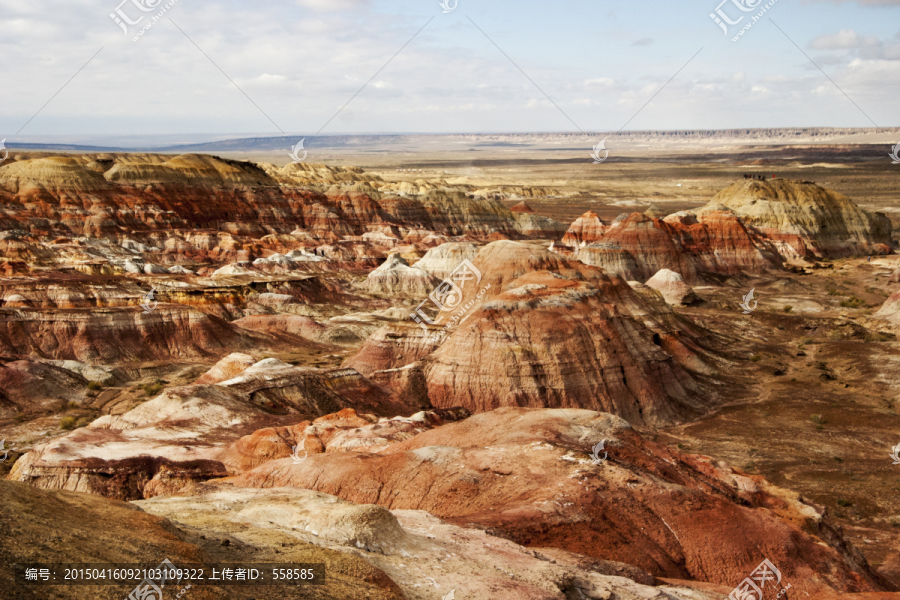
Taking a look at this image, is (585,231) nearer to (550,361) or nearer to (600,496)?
(550,361)

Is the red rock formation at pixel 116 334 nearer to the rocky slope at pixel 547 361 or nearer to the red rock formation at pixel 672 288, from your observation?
the rocky slope at pixel 547 361

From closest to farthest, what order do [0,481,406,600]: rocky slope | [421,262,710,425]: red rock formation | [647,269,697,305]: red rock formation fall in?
[0,481,406,600]: rocky slope, [421,262,710,425]: red rock formation, [647,269,697,305]: red rock formation

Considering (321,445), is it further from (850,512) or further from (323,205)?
(323,205)

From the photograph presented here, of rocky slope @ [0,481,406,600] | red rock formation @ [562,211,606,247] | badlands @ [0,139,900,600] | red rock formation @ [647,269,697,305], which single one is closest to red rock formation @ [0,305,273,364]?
badlands @ [0,139,900,600]

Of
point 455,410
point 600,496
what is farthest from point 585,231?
point 600,496

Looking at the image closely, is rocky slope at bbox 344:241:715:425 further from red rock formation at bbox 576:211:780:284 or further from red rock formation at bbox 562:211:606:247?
red rock formation at bbox 562:211:606:247

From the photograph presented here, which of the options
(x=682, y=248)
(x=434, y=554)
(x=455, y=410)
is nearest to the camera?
(x=434, y=554)

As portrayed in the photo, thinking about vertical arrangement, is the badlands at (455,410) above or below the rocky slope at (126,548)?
below

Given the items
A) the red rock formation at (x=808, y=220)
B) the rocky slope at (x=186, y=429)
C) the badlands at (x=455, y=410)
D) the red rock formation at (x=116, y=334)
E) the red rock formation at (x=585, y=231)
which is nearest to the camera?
the badlands at (x=455, y=410)

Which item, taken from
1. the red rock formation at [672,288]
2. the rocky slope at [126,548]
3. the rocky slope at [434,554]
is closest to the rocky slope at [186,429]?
the rocky slope at [434,554]
